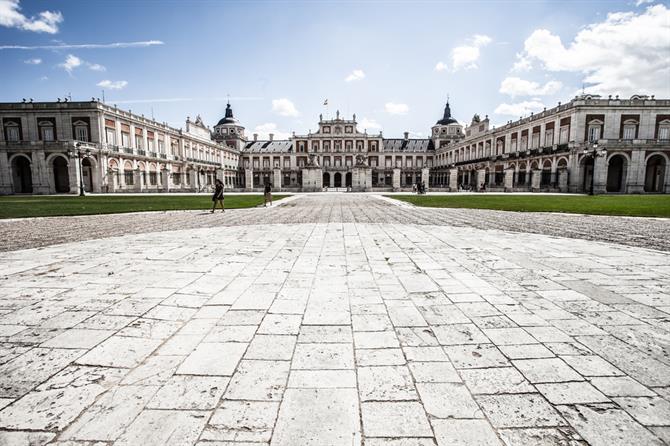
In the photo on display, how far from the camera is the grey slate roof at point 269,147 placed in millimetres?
84350

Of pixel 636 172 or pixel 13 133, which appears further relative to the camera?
pixel 13 133

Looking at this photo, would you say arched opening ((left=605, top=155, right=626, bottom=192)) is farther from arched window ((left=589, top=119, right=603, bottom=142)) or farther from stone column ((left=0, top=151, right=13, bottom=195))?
stone column ((left=0, top=151, right=13, bottom=195))

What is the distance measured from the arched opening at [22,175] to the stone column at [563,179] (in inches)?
2390

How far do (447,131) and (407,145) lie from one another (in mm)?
9881

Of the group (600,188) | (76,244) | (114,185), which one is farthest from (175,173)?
(600,188)

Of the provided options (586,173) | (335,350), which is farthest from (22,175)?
(586,173)

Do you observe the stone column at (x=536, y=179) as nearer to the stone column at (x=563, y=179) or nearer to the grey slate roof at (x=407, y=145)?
the stone column at (x=563, y=179)

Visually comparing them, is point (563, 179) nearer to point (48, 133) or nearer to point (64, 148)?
point (64, 148)

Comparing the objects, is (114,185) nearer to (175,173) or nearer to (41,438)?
(175,173)

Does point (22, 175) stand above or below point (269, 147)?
below

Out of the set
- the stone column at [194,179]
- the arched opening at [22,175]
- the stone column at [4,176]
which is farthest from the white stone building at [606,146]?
the stone column at [4,176]

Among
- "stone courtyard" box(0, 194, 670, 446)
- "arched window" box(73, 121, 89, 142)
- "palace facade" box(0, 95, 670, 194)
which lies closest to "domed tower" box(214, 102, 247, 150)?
"palace facade" box(0, 95, 670, 194)

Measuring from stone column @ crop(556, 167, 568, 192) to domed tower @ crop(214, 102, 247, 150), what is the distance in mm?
66969

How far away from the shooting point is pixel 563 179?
39.7 m
